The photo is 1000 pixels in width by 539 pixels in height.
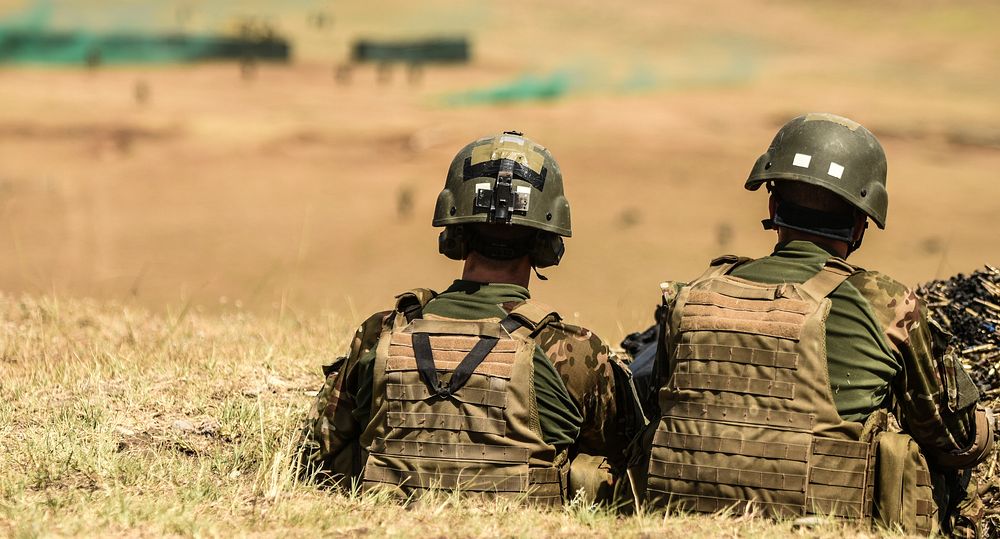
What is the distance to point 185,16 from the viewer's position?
63.4m

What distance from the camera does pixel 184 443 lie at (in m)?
6.04

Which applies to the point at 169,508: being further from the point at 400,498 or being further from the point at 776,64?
the point at 776,64

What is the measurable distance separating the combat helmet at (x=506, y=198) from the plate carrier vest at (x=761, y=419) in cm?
76

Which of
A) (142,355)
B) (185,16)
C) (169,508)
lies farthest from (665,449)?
(185,16)

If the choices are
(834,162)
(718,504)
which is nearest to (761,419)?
(718,504)

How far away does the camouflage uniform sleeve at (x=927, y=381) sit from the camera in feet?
15.8

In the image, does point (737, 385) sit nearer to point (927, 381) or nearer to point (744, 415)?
point (744, 415)

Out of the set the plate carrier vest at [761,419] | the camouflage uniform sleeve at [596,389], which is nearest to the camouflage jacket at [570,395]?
the camouflage uniform sleeve at [596,389]

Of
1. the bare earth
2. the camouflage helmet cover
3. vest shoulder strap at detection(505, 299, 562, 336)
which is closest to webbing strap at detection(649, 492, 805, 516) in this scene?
the bare earth

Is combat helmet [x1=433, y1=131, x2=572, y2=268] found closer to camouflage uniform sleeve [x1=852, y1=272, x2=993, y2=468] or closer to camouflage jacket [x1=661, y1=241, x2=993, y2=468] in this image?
camouflage jacket [x1=661, y1=241, x2=993, y2=468]

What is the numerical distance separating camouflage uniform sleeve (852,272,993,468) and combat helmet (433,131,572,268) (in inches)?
50.7

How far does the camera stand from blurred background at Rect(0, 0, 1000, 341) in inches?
1268

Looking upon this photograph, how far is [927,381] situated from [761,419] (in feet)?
2.26

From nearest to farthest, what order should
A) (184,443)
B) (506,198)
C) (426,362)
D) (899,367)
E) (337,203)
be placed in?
(899,367)
(426,362)
(506,198)
(184,443)
(337,203)
